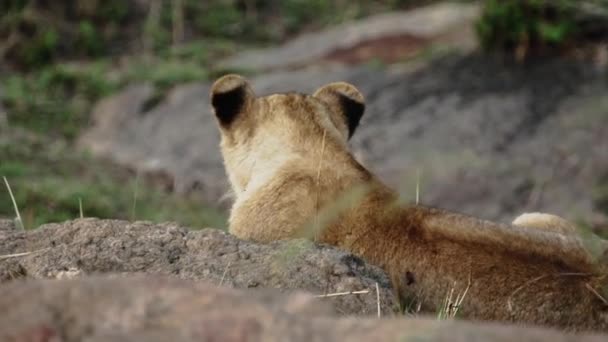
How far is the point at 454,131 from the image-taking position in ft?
42.1

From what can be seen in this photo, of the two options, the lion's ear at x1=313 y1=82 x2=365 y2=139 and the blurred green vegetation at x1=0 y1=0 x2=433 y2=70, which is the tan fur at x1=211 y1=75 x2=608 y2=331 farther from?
the blurred green vegetation at x1=0 y1=0 x2=433 y2=70

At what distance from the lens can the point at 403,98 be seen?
45.4 ft

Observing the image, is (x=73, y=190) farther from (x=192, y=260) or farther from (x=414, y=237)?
(x=192, y=260)

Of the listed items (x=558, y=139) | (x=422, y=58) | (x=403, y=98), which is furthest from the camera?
(x=422, y=58)

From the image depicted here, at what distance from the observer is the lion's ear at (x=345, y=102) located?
6.12 metres

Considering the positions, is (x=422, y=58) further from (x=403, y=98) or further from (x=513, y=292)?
(x=513, y=292)

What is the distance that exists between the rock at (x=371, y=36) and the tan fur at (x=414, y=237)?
1010cm

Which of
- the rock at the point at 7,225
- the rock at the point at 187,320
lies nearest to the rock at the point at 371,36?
the rock at the point at 7,225

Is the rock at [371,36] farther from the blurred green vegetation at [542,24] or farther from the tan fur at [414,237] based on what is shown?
the tan fur at [414,237]

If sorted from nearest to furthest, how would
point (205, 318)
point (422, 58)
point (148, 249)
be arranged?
point (205, 318)
point (148, 249)
point (422, 58)

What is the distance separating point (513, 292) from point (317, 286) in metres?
0.77

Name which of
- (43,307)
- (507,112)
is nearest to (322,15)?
(507,112)

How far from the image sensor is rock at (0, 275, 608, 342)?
230 centimetres

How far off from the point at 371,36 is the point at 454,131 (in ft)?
12.2
